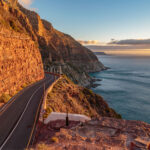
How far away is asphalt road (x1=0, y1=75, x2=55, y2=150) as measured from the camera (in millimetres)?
14367

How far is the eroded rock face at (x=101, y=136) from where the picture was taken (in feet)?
36.8

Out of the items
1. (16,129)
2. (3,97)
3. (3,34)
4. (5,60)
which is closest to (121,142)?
(16,129)

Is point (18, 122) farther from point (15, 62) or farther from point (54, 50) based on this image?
point (54, 50)

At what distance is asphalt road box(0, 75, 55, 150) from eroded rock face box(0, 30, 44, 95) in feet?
17.0

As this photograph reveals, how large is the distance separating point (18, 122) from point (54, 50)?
10140cm

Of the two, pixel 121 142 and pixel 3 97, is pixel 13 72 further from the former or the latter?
pixel 121 142

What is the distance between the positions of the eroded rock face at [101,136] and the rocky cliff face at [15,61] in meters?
17.2

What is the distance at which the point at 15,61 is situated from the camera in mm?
34406

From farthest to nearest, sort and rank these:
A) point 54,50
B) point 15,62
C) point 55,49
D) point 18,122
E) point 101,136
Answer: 1. point 55,49
2. point 54,50
3. point 15,62
4. point 18,122
5. point 101,136

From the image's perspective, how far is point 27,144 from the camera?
14.0 meters

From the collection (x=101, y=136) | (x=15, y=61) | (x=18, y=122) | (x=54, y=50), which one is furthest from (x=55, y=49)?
(x=101, y=136)

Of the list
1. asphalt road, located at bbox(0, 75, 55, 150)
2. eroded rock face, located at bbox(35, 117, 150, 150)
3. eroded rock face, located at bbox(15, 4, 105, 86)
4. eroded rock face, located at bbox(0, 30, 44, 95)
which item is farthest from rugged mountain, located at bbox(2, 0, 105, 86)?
eroded rock face, located at bbox(35, 117, 150, 150)

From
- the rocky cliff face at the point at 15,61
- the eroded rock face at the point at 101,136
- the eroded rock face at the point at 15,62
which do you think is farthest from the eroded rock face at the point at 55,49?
the eroded rock face at the point at 101,136

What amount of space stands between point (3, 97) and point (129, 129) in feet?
75.5
